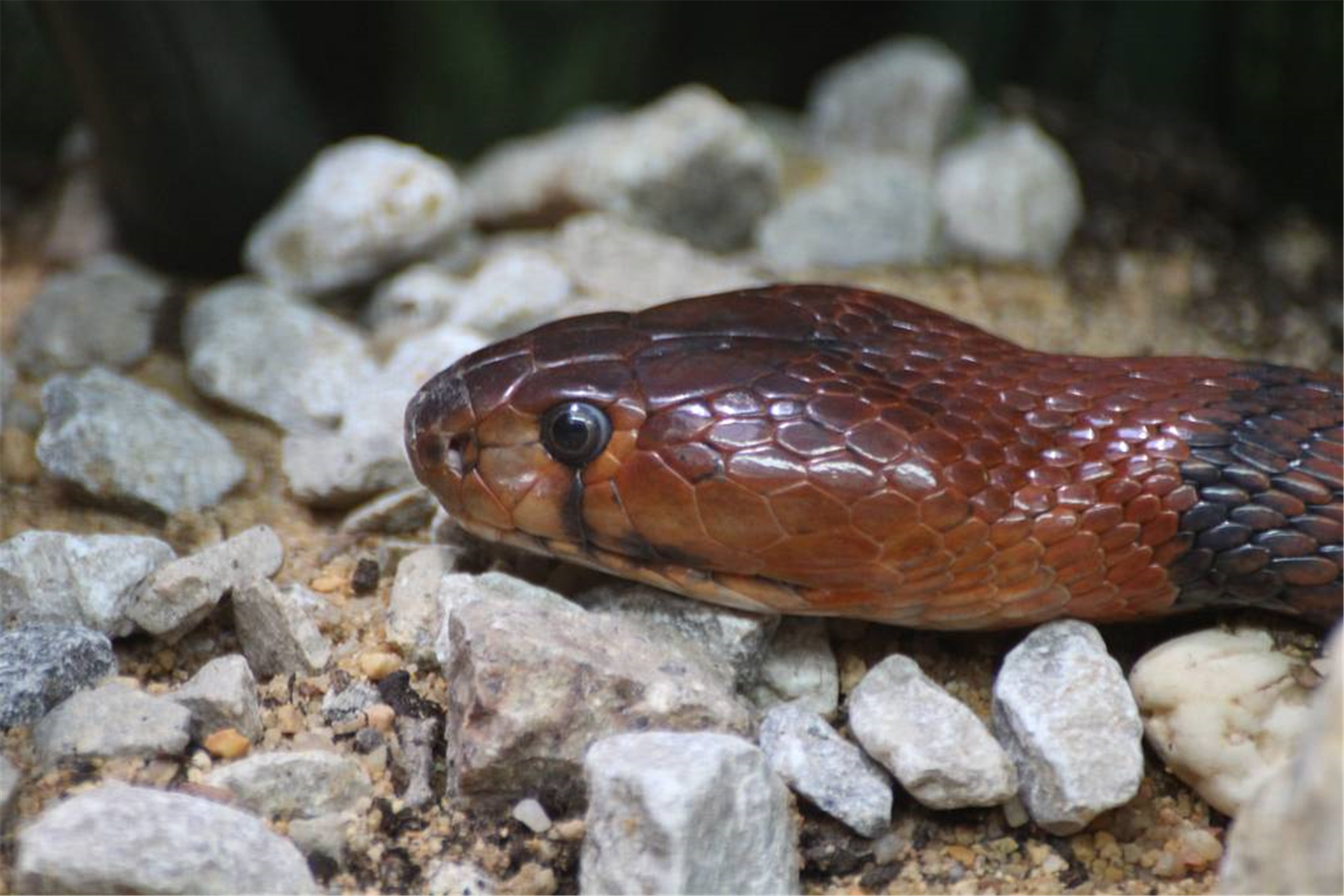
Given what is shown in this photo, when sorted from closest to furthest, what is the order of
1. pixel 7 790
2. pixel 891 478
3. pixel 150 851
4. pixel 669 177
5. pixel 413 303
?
1. pixel 150 851
2. pixel 7 790
3. pixel 891 478
4. pixel 413 303
5. pixel 669 177

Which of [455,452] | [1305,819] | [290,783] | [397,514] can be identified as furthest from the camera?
[397,514]

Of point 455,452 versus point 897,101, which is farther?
point 897,101

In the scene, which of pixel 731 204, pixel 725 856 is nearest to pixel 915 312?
pixel 725 856

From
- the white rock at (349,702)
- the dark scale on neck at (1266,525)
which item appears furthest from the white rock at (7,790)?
the dark scale on neck at (1266,525)

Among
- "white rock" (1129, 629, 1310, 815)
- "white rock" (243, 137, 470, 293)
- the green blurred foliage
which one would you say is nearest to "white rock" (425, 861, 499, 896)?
"white rock" (1129, 629, 1310, 815)

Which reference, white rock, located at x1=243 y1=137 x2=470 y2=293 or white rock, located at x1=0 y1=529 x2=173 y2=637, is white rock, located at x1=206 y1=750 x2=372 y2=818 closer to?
white rock, located at x1=0 y1=529 x2=173 y2=637

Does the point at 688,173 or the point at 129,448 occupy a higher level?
the point at 688,173

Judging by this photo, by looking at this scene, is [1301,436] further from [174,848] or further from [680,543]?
[174,848]

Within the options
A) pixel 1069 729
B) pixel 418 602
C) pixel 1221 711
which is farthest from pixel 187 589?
pixel 1221 711

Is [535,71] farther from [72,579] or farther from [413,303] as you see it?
[72,579]
